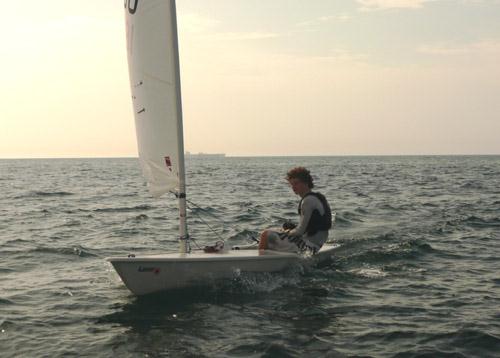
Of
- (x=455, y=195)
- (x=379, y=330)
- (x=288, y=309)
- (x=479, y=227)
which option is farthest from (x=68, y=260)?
(x=455, y=195)

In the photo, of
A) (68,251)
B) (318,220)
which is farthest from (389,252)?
(68,251)

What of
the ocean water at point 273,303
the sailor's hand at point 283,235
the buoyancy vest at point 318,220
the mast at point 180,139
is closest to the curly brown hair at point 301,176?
the buoyancy vest at point 318,220

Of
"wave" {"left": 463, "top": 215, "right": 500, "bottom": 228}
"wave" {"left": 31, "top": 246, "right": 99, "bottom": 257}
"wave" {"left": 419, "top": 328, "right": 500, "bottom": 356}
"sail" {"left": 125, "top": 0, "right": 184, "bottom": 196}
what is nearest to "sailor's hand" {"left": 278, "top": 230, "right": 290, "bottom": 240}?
"sail" {"left": 125, "top": 0, "right": 184, "bottom": 196}

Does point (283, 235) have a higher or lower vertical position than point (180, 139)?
lower

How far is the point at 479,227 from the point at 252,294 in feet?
32.3

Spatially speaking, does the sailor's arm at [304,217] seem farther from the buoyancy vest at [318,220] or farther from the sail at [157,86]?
the sail at [157,86]

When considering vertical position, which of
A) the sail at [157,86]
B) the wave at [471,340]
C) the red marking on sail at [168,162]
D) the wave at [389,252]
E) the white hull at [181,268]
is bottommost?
the wave at [471,340]

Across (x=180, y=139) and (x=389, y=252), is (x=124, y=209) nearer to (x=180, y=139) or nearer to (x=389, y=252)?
(x=389, y=252)

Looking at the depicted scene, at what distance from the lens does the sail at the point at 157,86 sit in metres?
8.81

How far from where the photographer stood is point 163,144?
9.14 metres

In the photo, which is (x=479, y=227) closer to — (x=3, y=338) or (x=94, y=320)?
(x=94, y=320)

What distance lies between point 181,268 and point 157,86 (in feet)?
9.59

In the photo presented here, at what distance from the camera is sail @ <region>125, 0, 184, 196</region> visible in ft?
28.9

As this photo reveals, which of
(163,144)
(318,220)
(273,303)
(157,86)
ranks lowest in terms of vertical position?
(273,303)
